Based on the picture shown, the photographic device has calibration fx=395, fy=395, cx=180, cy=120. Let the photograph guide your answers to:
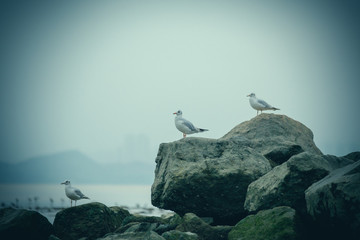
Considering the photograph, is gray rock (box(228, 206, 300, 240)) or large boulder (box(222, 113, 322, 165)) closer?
gray rock (box(228, 206, 300, 240))

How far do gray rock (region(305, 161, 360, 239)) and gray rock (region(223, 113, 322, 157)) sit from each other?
17.2 ft

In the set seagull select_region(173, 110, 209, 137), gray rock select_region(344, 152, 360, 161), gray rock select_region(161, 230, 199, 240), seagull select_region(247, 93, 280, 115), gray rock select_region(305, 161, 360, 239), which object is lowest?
gray rock select_region(161, 230, 199, 240)

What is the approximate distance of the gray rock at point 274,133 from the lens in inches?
570

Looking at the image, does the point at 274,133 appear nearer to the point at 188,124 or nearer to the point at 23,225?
the point at 188,124

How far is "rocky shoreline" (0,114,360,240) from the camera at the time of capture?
8852 millimetres

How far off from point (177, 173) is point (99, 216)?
3019 millimetres

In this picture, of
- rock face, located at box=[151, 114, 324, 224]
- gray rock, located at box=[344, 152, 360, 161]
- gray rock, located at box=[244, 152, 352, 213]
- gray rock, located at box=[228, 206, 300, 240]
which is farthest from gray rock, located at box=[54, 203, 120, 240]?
gray rock, located at box=[344, 152, 360, 161]

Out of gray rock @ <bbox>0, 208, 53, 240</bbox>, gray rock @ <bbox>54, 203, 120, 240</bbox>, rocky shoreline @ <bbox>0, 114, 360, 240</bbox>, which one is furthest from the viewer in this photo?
gray rock @ <bbox>54, 203, 120, 240</bbox>

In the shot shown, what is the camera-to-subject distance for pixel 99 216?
42.6 ft

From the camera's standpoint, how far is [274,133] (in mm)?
15727

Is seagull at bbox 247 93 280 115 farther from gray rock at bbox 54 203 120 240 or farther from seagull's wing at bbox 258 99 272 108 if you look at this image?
gray rock at bbox 54 203 120 240

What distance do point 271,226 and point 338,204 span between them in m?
2.07

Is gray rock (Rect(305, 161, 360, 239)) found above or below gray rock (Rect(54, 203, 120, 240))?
above

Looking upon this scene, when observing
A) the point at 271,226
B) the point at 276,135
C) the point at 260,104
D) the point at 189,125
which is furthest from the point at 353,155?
the point at 260,104
